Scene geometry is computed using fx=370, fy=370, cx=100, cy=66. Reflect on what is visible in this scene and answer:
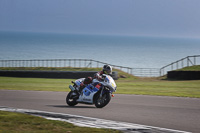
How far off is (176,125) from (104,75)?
3.76 meters

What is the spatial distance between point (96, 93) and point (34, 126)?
4.04 meters

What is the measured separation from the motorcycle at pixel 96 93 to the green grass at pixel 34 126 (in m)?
2.94

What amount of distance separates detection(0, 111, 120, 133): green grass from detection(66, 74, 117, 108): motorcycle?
2.94m

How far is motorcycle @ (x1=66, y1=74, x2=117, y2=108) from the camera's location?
12.6 meters

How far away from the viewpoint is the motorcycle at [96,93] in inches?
496

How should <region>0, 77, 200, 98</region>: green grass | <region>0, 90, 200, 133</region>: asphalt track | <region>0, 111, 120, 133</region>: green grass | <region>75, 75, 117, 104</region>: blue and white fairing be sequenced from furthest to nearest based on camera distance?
<region>0, 77, 200, 98</region>: green grass
<region>75, 75, 117, 104</region>: blue and white fairing
<region>0, 90, 200, 133</region>: asphalt track
<region>0, 111, 120, 133</region>: green grass

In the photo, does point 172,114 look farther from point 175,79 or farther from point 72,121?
point 175,79

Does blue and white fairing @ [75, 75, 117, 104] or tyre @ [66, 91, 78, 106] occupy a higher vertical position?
blue and white fairing @ [75, 75, 117, 104]

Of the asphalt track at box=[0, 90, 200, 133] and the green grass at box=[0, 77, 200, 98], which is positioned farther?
the green grass at box=[0, 77, 200, 98]

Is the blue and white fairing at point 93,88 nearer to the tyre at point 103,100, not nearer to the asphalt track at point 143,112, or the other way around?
the tyre at point 103,100

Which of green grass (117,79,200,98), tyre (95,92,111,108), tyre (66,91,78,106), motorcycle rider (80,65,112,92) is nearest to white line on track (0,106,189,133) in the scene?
tyre (95,92,111,108)

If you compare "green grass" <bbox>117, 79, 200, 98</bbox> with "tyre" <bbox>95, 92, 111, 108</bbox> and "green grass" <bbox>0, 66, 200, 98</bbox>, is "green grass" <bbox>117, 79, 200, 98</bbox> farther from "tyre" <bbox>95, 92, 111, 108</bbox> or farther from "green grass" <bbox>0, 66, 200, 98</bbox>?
"tyre" <bbox>95, 92, 111, 108</bbox>

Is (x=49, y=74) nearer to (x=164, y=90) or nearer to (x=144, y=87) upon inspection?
(x=144, y=87)

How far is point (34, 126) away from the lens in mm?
9273
